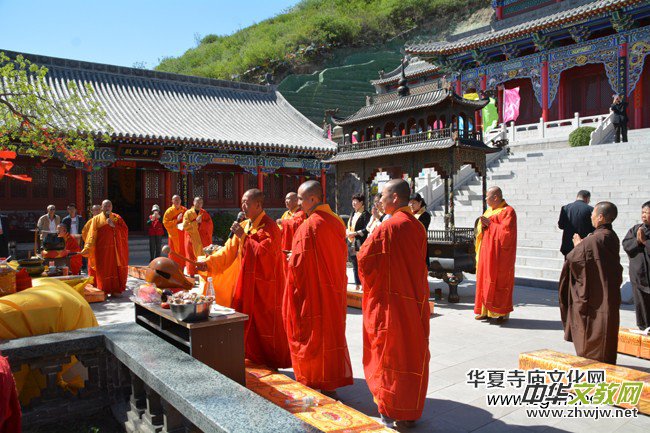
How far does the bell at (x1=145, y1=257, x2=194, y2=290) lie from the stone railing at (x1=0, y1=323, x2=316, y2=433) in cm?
51

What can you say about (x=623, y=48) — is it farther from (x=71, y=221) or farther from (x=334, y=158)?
(x=71, y=221)

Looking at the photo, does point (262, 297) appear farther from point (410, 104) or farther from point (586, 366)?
point (410, 104)

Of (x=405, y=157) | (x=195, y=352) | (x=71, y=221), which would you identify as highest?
(x=405, y=157)

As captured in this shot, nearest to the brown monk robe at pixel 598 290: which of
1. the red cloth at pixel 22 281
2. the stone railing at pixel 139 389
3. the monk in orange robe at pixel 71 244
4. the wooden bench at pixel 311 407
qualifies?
the wooden bench at pixel 311 407

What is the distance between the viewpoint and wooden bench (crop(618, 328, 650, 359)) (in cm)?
474

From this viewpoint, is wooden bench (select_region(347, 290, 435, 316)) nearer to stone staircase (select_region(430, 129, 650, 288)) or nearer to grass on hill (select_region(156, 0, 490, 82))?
stone staircase (select_region(430, 129, 650, 288))

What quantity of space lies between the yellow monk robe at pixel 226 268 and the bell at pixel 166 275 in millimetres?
534

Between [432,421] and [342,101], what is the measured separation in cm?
3068

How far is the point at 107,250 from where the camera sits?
8156mm

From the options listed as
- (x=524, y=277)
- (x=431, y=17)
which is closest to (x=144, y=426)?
(x=524, y=277)

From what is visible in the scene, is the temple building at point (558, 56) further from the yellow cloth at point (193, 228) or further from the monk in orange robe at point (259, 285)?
the monk in orange robe at point (259, 285)

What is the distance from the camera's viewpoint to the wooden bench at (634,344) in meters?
4.74

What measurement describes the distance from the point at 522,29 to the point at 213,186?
41.7ft

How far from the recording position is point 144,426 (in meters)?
2.70
